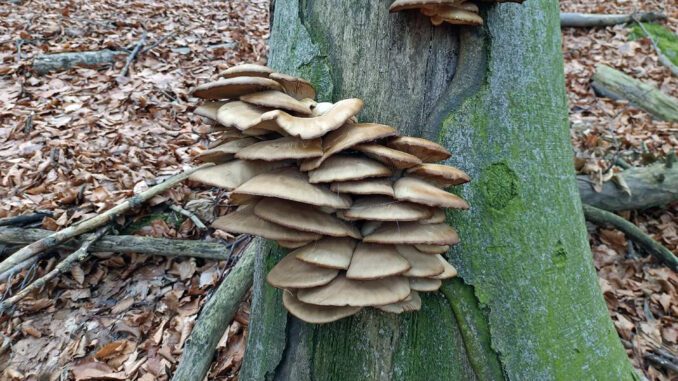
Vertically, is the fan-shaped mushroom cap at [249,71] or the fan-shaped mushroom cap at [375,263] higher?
the fan-shaped mushroom cap at [249,71]

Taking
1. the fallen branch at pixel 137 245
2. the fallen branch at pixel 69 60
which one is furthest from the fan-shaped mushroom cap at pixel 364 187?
the fallen branch at pixel 69 60

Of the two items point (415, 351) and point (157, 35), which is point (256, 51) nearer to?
point (157, 35)

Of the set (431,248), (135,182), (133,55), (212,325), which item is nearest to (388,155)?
(431,248)

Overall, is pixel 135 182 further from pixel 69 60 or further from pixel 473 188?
pixel 69 60

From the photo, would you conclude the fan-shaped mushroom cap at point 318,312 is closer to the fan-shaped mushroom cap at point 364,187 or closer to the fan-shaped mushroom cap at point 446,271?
the fan-shaped mushroom cap at point 446,271

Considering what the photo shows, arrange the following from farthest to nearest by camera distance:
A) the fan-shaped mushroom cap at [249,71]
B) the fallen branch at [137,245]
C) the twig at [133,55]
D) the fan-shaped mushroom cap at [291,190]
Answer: the twig at [133,55]
the fallen branch at [137,245]
the fan-shaped mushroom cap at [249,71]
the fan-shaped mushroom cap at [291,190]

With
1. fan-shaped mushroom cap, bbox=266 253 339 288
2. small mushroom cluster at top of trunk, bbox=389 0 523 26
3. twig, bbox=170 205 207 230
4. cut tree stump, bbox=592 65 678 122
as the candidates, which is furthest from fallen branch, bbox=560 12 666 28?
fan-shaped mushroom cap, bbox=266 253 339 288
